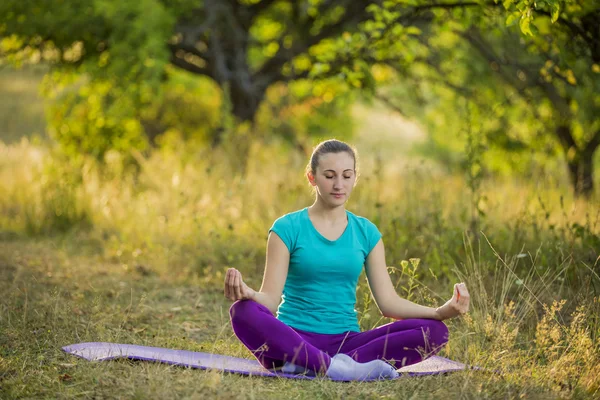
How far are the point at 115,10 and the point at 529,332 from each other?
654cm

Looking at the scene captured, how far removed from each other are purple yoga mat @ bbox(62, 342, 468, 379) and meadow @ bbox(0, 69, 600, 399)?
3.3 inches

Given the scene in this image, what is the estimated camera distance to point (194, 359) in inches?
156

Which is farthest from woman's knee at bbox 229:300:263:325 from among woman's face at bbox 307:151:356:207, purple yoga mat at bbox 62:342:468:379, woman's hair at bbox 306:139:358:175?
woman's hair at bbox 306:139:358:175

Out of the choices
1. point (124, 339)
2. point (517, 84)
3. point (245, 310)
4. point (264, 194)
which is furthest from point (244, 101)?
point (245, 310)

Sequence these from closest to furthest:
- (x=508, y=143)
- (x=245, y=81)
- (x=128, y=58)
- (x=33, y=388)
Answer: (x=33, y=388)
(x=128, y=58)
(x=245, y=81)
(x=508, y=143)

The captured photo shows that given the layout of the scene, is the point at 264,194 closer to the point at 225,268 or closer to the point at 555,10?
the point at 225,268

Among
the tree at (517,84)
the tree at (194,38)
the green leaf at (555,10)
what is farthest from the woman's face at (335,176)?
the tree at (517,84)

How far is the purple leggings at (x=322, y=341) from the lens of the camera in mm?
3693

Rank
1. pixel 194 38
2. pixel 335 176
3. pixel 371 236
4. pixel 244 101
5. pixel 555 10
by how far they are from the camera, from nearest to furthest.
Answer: pixel 335 176, pixel 371 236, pixel 555 10, pixel 194 38, pixel 244 101

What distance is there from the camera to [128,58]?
923 centimetres

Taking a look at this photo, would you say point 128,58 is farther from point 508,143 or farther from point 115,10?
point 508,143

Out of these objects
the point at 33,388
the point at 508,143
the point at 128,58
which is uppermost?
the point at 128,58

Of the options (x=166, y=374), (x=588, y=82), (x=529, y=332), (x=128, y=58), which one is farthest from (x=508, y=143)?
(x=166, y=374)

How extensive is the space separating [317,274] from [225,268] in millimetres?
2629
